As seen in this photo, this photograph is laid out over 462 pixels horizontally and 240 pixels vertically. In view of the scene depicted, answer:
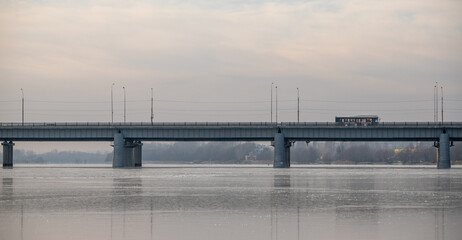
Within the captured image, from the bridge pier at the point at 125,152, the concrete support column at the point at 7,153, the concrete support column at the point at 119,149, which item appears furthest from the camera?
the concrete support column at the point at 7,153

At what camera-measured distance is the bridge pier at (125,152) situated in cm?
16188

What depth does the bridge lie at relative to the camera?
153 metres

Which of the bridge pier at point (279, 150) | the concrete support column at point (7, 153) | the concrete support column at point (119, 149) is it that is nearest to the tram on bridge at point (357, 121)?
the bridge pier at point (279, 150)

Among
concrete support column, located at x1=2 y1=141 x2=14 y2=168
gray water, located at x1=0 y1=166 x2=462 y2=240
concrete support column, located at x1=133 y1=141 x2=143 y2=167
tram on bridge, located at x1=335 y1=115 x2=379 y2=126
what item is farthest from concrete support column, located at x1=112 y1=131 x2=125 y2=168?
gray water, located at x1=0 y1=166 x2=462 y2=240

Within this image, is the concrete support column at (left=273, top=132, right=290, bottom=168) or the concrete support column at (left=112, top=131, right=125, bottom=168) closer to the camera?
the concrete support column at (left=273, top=132, right=290, bottom=168)

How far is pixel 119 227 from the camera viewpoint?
2677cm

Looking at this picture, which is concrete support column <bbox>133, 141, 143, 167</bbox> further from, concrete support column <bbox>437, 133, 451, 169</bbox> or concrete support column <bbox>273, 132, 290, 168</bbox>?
concrete support column <bbox>437, 133, 451, 169</bbox>

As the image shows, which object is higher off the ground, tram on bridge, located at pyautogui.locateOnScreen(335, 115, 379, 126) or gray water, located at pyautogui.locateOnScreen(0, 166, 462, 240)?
tram on bridge, located at pyautogui.locateOnScreen(335, 115, 379, 126)

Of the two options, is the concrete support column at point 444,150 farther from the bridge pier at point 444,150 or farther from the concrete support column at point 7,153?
the concrete support column at point 7,153

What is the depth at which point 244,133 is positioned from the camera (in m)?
157

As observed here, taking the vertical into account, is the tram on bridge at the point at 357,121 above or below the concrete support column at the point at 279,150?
above

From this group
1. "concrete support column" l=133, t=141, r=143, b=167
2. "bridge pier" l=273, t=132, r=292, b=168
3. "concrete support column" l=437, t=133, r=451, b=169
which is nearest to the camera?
"concrete support column" l=437, t=133, r=451, b=169

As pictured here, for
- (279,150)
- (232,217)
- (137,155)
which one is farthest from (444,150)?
(232,217)

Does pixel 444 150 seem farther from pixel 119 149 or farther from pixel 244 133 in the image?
pixel 119 149
